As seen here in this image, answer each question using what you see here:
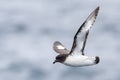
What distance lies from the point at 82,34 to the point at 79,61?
1852 mm

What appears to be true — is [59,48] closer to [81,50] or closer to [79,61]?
[81,50]

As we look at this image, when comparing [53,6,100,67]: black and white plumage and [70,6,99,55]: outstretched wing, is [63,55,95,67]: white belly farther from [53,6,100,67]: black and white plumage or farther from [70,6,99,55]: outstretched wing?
[70,6,99,55]: outstretched wing

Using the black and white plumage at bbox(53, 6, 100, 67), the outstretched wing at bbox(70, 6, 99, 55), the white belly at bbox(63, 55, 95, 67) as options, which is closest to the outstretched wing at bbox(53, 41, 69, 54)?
the black and white plumage at bbox(53, 6, 100, 67)

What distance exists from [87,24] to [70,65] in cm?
282

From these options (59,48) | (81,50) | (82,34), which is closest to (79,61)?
(81,50)

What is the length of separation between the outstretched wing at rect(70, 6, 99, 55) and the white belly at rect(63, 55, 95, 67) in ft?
2.61

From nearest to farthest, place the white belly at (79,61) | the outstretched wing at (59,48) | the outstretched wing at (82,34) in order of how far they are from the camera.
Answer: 1. the outstretched wing at (82,34)
2. the white belly at (79,61)
3. the outstretched wing at (59,48)

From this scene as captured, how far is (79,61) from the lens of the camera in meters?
26.7

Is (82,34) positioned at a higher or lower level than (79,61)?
higher

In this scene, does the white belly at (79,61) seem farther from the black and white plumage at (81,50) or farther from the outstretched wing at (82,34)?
the outstretched wing at (82,34)

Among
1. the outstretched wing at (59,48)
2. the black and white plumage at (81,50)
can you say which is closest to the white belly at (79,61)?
the black and white plumage at (81,50)

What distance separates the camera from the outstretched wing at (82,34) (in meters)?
26.5

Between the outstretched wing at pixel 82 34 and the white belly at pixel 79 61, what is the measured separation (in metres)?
0.80

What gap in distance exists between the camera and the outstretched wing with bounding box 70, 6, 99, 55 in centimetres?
2646
